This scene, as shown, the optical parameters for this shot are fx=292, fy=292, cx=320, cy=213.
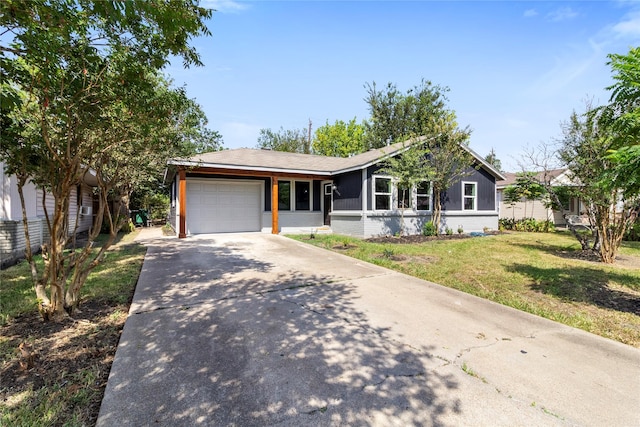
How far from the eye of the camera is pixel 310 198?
14703mm

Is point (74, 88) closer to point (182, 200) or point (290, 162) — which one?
point (182, 200)

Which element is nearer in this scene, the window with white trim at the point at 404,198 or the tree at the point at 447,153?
the tree at the point at 447,153

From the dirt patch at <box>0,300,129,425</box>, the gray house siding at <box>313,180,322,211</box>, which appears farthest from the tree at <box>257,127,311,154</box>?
the dirt patch at <box>0,300,129,425</box>

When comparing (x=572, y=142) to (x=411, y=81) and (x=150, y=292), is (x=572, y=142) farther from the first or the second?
(x=411, y=81)

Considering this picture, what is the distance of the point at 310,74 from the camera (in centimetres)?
1455

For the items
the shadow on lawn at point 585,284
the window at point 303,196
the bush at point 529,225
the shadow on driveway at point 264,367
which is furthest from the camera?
the bush at point 529,225

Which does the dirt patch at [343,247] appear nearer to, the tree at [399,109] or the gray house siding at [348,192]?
the gray house siding at [348,192]

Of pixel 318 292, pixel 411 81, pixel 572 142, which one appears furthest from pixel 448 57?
pixel 411 81

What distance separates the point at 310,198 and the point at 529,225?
12.4 meters

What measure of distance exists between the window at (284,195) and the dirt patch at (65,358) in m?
10.4

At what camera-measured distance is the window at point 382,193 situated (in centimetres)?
1233

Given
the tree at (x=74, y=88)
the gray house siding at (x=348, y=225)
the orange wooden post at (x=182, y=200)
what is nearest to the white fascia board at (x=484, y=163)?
the gray house siding at (x=348, y=225)

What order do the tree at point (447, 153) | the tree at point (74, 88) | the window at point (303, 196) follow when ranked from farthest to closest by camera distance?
the window at point (303, 196) → the tree at point (447, 153) → the tree at point (74, 88)

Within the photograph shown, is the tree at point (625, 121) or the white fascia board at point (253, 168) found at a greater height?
the white fascia board at point (253, 168)
